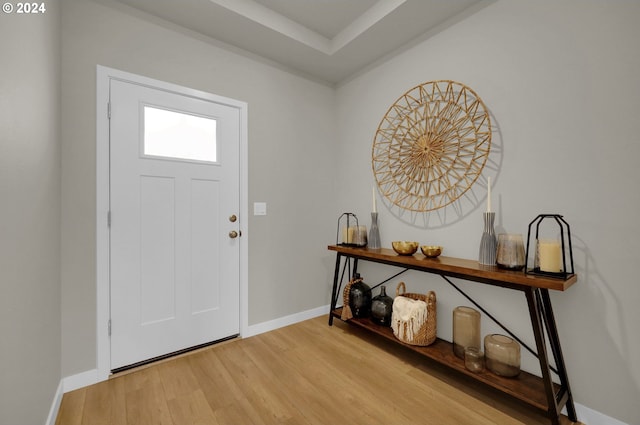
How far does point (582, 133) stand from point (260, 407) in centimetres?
223

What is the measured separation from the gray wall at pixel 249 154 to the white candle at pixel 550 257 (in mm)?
1852

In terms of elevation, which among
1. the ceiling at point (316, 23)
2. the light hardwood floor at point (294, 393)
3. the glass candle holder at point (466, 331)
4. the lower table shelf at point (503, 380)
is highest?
the ceiling at point (316, 23)

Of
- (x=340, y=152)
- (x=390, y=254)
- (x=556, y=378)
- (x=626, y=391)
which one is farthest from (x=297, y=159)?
(x=626, y=391)

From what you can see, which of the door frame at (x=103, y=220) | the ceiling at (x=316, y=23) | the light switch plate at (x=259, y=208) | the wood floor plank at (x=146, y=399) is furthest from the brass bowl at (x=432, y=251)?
the door frame at (x=103, y=220)

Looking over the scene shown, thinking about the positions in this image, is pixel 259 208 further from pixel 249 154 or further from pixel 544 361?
pixel 544 361

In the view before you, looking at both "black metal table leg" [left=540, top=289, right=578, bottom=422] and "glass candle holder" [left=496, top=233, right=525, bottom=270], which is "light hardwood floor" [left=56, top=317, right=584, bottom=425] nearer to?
"black metal table leg" [left=540, top=289, right=578, bottom=422]

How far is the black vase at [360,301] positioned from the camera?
2.33m

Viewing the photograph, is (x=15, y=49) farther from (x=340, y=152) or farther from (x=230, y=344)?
(x=340, y=152)

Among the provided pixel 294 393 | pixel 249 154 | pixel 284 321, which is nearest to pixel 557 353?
pixel 294 393

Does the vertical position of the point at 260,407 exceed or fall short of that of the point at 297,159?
it falls short

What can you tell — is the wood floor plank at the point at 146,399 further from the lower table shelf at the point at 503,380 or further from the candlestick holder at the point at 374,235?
the candlestick holder at the point at 374,235

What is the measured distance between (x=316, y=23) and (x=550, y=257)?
2291 millimetres

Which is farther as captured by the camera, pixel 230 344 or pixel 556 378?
pixel 230 344

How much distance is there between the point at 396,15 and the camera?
1.96 meters
